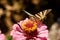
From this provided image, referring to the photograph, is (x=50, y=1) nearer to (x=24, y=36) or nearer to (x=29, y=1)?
(x=29, y=1)

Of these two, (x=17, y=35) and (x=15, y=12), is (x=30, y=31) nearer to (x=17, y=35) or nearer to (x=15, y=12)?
(x=17, y=35)

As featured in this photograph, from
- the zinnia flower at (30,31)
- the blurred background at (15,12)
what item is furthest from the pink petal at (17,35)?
the blurred background at (15,12)

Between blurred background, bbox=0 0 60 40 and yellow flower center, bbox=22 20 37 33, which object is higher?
blurred background, bbox=0 0 60 40

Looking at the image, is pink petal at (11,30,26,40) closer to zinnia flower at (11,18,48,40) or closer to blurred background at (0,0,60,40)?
zinnia flower at (11,18,48,40)

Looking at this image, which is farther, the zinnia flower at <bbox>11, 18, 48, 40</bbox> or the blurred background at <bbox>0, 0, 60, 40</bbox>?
the blurred background at <bbox>0, 0, 60, 40</bbox>

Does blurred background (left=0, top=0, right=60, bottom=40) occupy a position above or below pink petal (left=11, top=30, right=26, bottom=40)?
above

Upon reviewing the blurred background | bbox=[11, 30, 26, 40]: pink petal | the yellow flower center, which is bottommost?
bbox=[11, 30, 26, 40]: pink petal

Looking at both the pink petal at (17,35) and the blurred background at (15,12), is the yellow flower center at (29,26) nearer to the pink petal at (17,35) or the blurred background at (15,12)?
the pink petal at (17,35)

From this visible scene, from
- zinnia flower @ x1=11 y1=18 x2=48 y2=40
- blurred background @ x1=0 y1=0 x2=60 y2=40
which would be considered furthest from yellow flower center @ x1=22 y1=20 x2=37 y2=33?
blurred background @ x1=0 y1=0 x2=60 y2=40

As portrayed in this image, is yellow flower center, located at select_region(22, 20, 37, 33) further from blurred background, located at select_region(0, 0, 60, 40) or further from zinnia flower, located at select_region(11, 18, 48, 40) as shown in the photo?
blurred background, located at select_region(0, 0, 60, 40)
